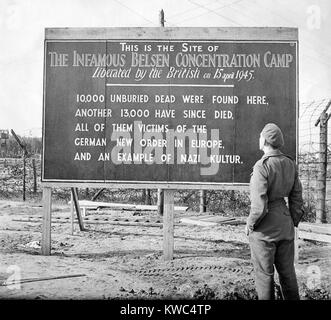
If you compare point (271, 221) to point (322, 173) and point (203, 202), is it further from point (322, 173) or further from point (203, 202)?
point (203, 202)

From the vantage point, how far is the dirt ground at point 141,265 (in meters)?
5.21

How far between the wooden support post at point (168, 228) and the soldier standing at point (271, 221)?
7.81 ft

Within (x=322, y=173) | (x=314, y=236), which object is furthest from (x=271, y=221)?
(x=322, y=173)

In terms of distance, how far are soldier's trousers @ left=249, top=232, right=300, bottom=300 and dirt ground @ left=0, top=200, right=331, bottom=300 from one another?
0.70 m

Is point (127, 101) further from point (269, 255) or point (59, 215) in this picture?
point (59, 215)

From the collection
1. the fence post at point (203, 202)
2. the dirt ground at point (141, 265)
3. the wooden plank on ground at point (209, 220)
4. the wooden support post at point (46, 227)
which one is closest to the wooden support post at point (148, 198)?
the fence post at point (203, 202)

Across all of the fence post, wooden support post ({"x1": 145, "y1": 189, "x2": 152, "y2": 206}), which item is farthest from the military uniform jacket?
wooden support post ({"x1": 145, "y1": 189, "x2": 152, "y2": 206})

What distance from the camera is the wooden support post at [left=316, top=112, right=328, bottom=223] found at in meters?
8.77

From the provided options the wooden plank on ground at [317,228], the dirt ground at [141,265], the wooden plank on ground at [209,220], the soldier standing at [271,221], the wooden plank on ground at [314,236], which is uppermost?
the soldier standing at [271,221]

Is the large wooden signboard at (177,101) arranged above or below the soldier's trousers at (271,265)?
above

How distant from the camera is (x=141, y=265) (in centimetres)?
638

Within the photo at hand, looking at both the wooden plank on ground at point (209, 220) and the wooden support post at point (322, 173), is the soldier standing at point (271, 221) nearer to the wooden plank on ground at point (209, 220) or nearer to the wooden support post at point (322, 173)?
the wooden support post at point (322, 173)

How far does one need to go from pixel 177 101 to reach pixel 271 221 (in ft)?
9.27

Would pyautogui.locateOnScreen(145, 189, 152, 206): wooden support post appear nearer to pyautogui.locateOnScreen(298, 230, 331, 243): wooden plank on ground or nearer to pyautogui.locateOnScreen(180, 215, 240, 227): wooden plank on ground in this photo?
pyautogui.locateOnScreen(180, 215, 240, 227): wooden plank on ground
